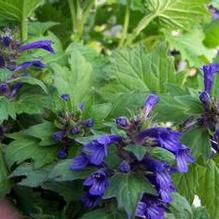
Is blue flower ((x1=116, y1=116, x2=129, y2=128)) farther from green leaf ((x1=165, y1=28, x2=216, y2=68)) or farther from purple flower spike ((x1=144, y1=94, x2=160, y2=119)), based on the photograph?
green leaf ((x1=165, y1=28, x2=216, y2=68))

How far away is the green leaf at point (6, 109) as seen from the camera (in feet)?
3.88

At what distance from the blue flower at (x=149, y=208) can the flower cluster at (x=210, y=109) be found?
19 centimetres

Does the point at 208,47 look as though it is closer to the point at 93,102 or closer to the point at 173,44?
the point at 173,44

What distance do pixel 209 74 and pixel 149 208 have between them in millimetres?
292

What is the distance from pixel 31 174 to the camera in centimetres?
111

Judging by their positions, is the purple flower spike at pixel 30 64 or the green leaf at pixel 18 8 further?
the green leaf at pixel 18 8

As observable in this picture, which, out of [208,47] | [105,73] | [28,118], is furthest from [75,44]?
[208,47]

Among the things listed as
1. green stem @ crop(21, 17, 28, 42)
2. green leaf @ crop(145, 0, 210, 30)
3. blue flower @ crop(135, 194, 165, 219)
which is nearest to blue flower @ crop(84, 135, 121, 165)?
blue flower @ crop(135, 194, 165, 219)

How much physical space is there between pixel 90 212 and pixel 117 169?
0.10 meters

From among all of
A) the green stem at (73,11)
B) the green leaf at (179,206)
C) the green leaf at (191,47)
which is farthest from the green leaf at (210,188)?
the green stem at (73,11)

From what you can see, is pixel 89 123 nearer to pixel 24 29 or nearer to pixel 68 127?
pixel 68 127

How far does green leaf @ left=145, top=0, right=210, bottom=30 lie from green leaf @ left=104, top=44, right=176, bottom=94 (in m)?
0.31

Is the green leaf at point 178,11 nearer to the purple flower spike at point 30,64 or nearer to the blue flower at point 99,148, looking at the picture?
the purple flower spike at point 30,64

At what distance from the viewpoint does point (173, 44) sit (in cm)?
177
